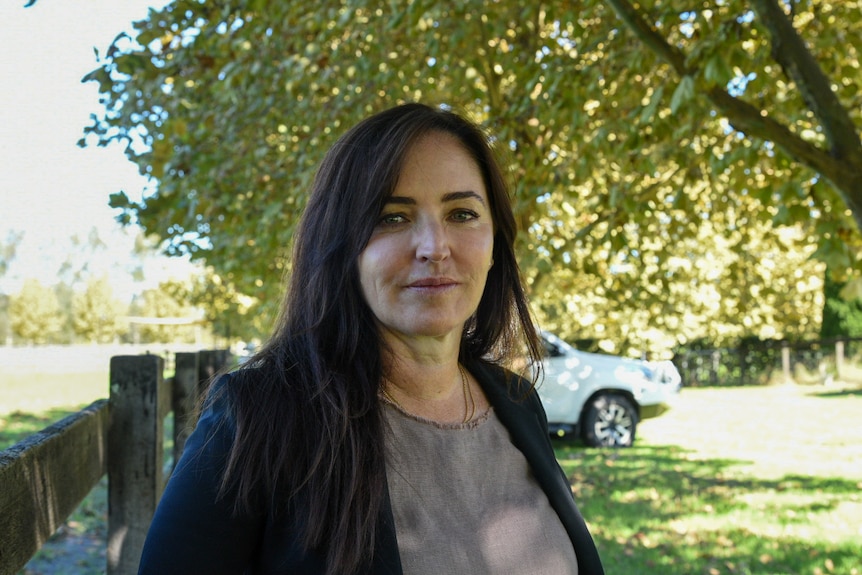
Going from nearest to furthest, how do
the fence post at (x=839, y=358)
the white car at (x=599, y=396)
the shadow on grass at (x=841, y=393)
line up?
the white car at (x=599, y=396) → the shadow on grass at (x=841, y=393) → the fence post at (x=839, y=358)

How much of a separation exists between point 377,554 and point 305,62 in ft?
19.2

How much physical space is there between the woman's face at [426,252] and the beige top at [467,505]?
22cm

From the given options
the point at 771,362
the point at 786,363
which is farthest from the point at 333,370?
the point at 771,362

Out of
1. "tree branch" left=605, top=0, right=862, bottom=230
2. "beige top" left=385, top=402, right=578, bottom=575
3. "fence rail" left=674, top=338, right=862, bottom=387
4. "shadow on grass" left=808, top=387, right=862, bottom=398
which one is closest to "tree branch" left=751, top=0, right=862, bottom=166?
"tree branch" left=605, top=0, right=862, bottom=230

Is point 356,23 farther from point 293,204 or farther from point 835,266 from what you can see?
point 835,266

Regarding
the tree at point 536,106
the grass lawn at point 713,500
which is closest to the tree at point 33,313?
the grass lawn at point 713,500

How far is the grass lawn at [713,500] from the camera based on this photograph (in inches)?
245

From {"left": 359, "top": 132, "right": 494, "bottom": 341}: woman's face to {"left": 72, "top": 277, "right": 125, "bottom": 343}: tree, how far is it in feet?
289

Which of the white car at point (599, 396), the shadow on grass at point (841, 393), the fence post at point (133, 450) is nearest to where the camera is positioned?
the fence post at point (133, 450)

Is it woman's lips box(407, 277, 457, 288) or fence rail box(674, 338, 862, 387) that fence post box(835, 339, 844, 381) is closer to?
fence rail box(674, 338, 862, 387)

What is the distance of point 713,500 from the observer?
330 inches

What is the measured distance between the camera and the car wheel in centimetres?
1277

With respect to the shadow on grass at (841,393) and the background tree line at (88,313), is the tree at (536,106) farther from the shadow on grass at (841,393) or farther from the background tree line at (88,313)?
the background tree line at (88,313)

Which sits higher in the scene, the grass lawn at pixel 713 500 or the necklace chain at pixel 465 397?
the necklace chain at pixel 465 397
